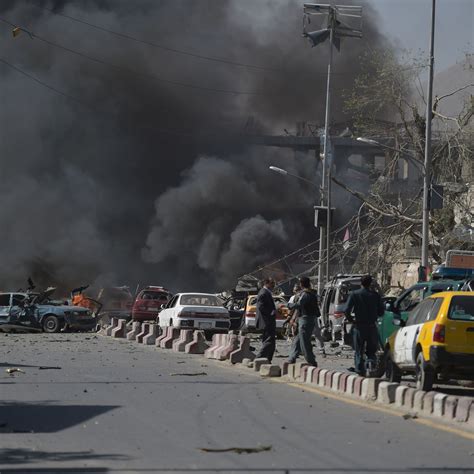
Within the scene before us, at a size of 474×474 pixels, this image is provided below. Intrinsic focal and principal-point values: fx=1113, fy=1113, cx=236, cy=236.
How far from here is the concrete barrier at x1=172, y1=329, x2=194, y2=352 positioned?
1003 inches

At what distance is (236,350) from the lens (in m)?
20.8

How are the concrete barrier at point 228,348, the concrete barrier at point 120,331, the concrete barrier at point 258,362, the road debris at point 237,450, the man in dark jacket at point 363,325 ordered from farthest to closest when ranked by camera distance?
the concrete barrier at point 120,331 < the concrete barrier at point 228,348 < the concrete barrier at point 258,362 < the man in dark jacket at point 363,325 < the road debris at point 237,450

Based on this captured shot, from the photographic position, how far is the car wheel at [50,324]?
3603 centimetres

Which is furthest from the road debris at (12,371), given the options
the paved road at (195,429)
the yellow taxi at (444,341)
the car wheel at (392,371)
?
the yellow taxi at (444,341)

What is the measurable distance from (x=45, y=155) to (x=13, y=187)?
2.76m

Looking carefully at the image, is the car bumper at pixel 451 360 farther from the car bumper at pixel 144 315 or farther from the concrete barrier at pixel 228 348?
the car bumper at pixel 144 315

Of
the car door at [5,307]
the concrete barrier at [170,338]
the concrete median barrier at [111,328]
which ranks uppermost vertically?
the car door at [5,307]

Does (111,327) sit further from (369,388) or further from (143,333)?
(369,388)

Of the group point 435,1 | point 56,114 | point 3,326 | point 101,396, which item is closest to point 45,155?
point 56,114

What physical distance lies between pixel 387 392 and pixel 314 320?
4940 mm

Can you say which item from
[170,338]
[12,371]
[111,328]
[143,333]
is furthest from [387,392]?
[111,328]

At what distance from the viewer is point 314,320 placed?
17.9m

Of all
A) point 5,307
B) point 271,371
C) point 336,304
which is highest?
point 336,304

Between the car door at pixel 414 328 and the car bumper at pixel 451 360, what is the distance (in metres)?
0.87
